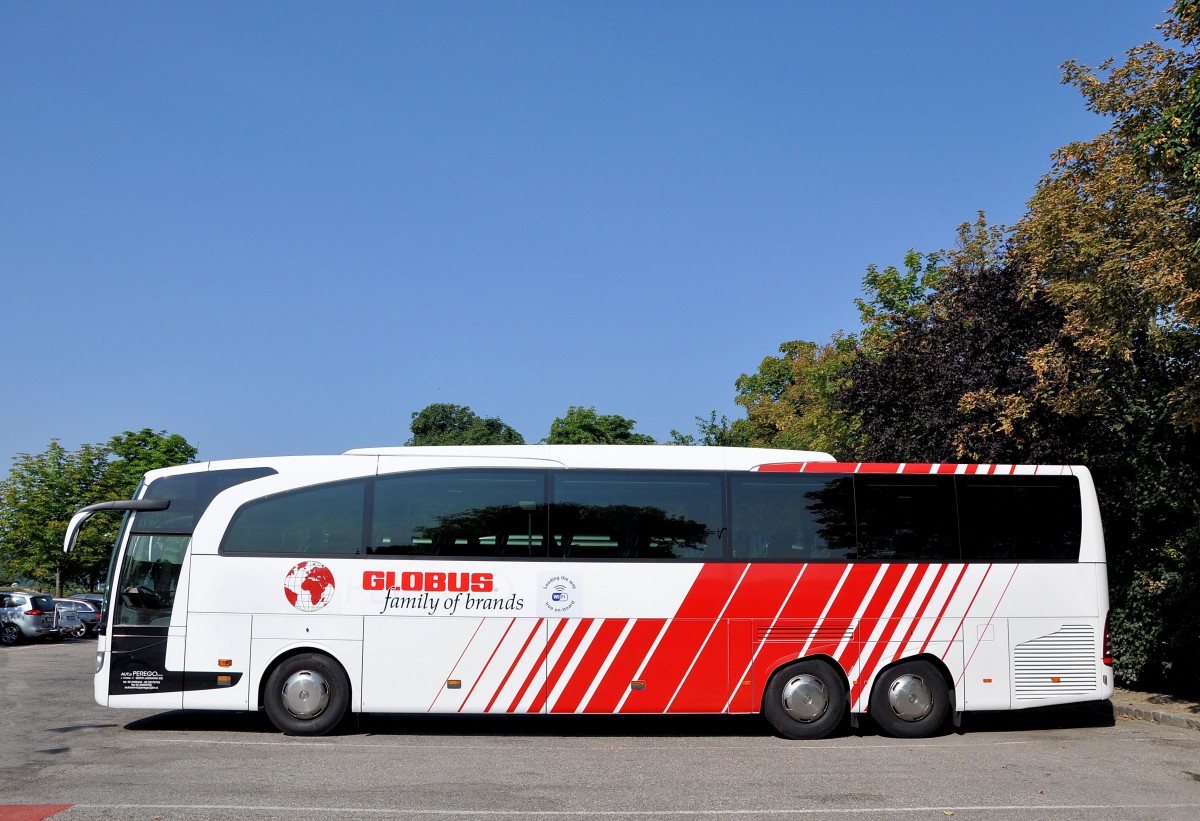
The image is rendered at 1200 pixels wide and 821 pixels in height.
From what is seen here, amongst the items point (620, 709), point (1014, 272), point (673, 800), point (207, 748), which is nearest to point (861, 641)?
point (620, 709)

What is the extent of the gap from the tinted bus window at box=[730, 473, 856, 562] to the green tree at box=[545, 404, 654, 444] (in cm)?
5846

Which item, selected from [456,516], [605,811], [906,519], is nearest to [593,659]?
[456,516]

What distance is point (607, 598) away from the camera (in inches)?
467

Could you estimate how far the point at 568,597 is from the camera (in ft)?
38.9

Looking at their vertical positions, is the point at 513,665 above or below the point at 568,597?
below

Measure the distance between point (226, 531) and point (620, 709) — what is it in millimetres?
4906

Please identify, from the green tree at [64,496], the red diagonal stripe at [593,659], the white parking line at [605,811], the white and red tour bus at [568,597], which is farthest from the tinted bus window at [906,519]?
the green tree at [64,496]

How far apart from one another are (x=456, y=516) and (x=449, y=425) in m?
79.7

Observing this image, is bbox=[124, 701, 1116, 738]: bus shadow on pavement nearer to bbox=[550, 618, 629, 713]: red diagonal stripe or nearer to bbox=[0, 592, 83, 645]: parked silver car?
bbox=[550, 618, 629, 713]: red diagonal stripe

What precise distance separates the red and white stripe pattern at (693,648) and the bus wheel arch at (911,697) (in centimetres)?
24

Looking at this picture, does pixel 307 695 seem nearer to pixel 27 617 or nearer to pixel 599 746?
pixel 599 746

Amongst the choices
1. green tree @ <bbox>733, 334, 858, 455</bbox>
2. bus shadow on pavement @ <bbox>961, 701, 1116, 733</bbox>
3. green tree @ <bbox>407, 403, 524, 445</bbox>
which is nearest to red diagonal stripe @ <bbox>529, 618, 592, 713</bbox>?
bus shadow on pavement @ <bbox>961, 701, 1116, 733</bbox>

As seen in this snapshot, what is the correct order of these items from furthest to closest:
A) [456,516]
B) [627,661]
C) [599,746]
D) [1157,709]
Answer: [1157,709], [456,516], [627,661], [599,746]

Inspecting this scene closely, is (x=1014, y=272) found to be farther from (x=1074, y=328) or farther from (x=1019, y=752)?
(x=1019, y=752)
